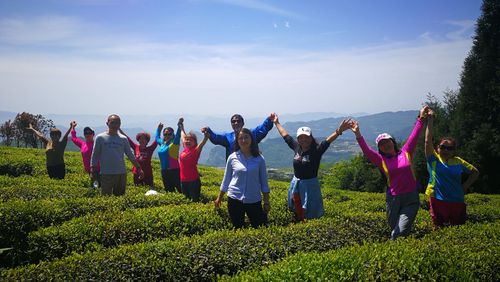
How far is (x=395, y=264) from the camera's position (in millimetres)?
4578

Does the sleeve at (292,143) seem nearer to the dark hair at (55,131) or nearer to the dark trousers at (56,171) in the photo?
the dark hair at (55,131)

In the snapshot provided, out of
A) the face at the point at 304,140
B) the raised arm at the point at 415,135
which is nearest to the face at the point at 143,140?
the face at the point at 304,140

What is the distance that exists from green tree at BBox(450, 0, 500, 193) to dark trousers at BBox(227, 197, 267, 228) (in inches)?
910

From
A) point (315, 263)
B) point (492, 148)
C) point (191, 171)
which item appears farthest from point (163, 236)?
point (492, 148)

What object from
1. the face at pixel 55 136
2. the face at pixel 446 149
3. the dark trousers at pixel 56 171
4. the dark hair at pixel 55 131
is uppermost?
the dark hair at pixel 55 131

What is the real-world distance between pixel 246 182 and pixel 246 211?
66 centimetres

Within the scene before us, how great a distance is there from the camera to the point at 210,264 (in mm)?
5055

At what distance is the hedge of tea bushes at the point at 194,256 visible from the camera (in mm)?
4363

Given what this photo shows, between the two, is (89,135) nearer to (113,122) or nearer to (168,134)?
(168,134)

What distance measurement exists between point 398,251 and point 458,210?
3.07 meters

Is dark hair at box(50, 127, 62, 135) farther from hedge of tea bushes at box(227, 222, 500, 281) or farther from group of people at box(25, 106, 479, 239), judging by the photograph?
hedge of tea bushes at box(227, 222, 500, 281)

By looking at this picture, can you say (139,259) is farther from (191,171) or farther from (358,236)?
(191,171)

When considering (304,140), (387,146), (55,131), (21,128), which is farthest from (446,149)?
(21,128)

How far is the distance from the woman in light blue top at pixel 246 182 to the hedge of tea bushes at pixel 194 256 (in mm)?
623
